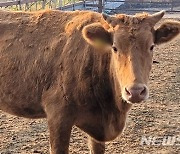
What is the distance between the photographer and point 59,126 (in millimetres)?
4562

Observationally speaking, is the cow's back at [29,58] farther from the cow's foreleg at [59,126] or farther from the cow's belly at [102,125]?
the cow's belly at [102,125]

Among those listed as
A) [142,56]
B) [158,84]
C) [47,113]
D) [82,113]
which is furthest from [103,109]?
[158,84]

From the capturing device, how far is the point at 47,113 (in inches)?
185

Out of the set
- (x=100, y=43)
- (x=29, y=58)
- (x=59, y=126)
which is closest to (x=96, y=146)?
(x=59, y=126)

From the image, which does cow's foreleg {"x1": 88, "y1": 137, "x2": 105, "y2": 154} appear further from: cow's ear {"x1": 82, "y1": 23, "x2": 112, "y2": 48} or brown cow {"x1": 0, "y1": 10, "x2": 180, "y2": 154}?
cow's ear {"x1": 82, "y1": 23, "x2": 112, "y2": 48}

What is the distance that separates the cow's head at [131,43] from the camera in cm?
383

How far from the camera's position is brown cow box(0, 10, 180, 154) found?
4078 millimetres

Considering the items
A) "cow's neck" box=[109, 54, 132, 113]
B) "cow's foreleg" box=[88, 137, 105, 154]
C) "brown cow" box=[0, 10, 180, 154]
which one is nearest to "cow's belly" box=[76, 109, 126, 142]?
"brown cow" box=[0, 10, 180, 154]

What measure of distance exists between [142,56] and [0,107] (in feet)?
6.81

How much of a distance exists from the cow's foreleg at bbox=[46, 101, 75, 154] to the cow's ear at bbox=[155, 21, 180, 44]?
1.19 m

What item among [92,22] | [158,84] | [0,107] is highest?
[92,22]

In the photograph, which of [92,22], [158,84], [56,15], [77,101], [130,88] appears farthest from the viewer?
[158,84]

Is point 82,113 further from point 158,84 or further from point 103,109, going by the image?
point 158,84

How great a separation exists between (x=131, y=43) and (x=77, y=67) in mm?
823
